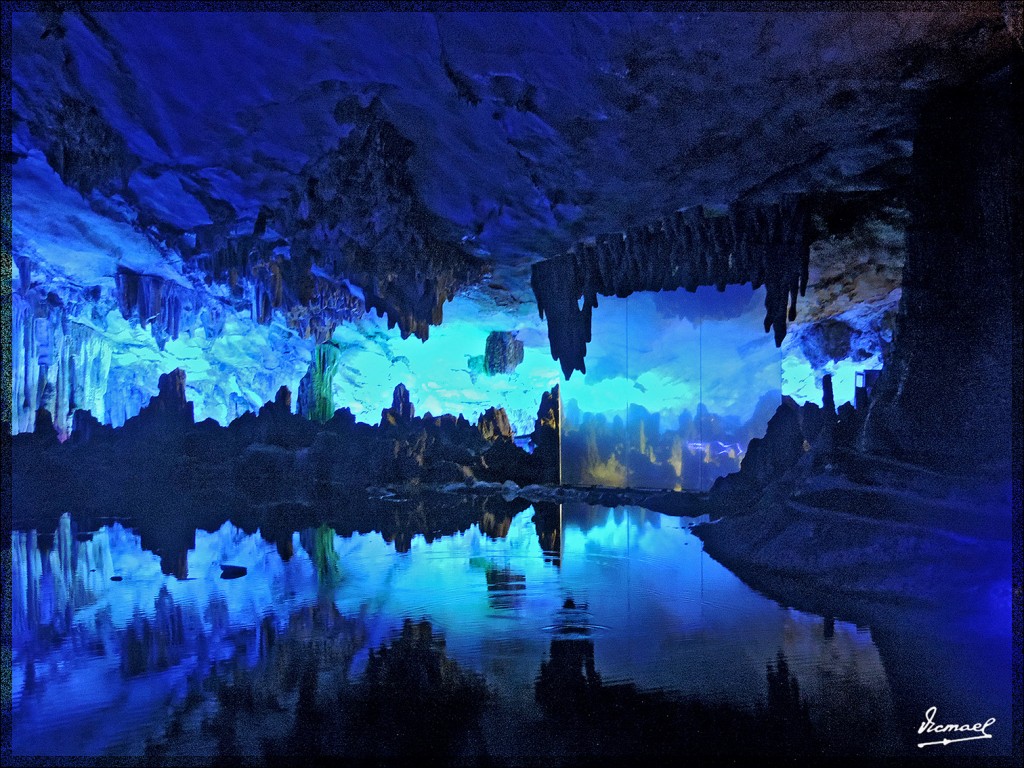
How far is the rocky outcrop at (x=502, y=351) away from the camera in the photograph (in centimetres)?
1946

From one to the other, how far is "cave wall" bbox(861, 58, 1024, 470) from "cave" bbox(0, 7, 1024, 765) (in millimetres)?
27

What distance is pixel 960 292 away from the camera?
639 centimetres

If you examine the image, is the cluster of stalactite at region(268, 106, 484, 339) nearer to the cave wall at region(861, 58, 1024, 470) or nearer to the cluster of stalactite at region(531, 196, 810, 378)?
the cluster of stalactite at region(531, 196, 810, 378)

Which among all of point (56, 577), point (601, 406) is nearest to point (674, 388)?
point (601, 406)

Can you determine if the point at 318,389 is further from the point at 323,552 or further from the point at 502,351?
the point at 323,552

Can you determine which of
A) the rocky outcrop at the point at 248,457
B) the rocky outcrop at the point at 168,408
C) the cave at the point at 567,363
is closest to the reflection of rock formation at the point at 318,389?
the rocky outcrop at the point at 248,457

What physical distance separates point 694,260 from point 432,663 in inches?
304

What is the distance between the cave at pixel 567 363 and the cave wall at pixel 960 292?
0.09ft

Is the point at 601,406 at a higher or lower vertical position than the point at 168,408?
lower

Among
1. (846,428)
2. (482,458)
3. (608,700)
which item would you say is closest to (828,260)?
(846,428)

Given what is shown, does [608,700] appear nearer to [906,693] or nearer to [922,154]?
[906,693]

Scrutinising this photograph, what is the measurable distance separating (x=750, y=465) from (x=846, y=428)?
78.8 inches

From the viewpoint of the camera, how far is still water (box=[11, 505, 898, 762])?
9.02 ft
